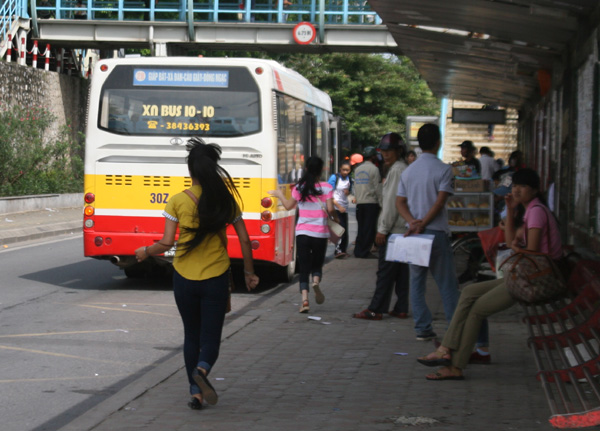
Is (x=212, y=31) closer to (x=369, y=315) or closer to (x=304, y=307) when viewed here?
(x=304, y=307)

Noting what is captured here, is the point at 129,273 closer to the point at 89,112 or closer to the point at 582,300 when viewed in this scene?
the point at 89,112

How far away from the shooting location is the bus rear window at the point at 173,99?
43.8ft

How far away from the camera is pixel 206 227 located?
6.40 m

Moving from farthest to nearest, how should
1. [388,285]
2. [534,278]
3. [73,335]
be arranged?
[388,285] → [73,335] → [534,278]

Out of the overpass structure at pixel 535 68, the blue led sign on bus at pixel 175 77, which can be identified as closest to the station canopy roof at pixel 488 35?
the overpass structure at pixel 535 68

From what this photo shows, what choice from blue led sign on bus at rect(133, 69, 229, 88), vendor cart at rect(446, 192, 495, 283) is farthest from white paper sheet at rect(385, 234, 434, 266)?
vendor cart at rect(446, 192, 495, 283)

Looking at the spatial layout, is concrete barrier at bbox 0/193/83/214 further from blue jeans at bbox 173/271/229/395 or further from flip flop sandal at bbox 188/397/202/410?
flip flop sandal at bbox 188/397/202/410

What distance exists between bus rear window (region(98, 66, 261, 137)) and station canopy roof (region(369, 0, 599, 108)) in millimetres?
2335

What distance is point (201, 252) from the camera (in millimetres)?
6453

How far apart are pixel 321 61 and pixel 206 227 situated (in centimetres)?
5003

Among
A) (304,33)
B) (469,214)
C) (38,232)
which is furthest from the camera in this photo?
(304,33)

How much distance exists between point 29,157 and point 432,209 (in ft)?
72.2

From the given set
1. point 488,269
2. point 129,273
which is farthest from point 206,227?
point 129,273

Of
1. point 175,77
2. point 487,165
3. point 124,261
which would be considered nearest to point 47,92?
point 487,165
